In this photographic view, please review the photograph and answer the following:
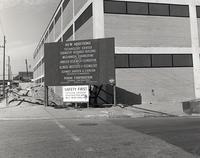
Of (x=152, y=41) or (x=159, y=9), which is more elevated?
(x=159, y=9)

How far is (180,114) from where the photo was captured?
17.3 metres

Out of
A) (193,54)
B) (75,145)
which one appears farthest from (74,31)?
(75,145)

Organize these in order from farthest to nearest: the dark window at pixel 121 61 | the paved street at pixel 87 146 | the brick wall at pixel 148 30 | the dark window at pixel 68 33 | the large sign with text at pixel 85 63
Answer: the dark window at pixel 68 33 → the brick wall at pixel 148 30 → the dark window at pixel 121 61 → the large sign with text at pixel 85 63 → the paved street at pixel 87 146

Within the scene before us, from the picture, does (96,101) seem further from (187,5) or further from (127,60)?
(187,5)

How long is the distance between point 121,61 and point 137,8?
212 inches

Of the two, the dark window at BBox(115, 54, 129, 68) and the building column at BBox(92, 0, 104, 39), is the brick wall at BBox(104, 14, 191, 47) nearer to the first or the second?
the building column at BBox(92, 0, 104, 39)

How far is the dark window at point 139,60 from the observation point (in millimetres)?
25094

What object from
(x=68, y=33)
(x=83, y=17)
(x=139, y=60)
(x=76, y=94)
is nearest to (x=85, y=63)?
(x=76, y=94)

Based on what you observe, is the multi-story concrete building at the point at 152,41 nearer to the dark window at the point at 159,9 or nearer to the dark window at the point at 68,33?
the dark window at the point at 159,9

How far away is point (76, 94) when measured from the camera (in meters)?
20.4

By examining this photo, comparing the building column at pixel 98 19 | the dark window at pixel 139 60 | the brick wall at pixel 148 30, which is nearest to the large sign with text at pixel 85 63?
the building column at pixel 98 19

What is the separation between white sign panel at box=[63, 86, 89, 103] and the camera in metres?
20.2

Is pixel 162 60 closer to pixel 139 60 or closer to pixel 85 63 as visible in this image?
pixel 139 60

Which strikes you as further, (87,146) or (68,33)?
(68,33)
